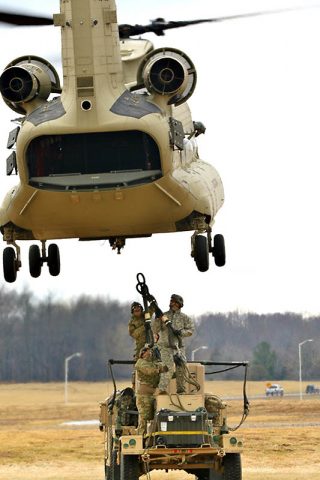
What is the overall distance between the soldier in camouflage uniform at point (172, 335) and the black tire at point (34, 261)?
444 centimetres

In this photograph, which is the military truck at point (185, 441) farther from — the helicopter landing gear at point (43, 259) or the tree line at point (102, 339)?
the tree line at point (102, 339)

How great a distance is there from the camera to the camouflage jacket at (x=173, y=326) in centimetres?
2331

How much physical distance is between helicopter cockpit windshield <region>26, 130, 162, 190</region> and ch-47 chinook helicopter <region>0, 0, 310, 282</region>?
0.02 m

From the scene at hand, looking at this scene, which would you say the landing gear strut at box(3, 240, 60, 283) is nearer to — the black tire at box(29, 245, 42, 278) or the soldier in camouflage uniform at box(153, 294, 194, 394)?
the black tire at box(29, 245, 42, 278)

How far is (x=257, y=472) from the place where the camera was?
30797 millimetres

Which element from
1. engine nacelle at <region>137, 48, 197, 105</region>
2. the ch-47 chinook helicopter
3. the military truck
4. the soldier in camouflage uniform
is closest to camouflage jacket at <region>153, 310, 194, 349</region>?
the soldier in camouflage uniform

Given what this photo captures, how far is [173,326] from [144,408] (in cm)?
168

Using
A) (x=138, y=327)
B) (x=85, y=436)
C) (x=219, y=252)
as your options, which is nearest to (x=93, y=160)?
(x=138, y=327)

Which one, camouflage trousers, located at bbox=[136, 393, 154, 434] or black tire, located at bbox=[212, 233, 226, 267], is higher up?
black tire, located at bbox=[212, 233, 226, 267]

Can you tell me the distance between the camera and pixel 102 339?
5541 cm

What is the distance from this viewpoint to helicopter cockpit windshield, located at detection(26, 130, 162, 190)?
2336 cm

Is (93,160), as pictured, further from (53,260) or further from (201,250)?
(53,260)

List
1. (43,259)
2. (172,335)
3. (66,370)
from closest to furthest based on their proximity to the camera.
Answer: (172,335) → (43,259) → (66,370)

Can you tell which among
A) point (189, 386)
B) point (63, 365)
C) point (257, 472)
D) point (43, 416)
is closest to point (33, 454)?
point (257, 472)
